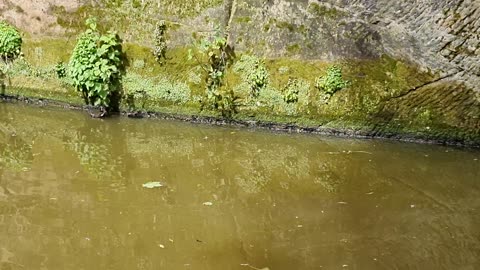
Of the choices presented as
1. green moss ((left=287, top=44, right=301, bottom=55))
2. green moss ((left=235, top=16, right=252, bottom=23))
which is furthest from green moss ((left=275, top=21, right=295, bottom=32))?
green moss ((left=235, top=16, right=252, bottom=23))

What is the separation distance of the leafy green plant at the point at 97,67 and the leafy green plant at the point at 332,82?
266 cm

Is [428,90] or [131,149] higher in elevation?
[428,90]

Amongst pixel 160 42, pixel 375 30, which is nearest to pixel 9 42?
pixel 160 42

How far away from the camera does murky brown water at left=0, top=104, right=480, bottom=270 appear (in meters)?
4.40

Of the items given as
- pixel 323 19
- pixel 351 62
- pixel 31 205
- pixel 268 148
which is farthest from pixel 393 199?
pixel 31 205

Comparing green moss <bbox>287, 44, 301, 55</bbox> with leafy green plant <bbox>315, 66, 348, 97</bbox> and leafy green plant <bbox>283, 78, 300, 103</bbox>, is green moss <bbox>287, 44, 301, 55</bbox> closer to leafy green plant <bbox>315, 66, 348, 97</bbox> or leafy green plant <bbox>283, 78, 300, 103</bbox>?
leafy green plant <bbox>283, 78, 300, 103</bbox>

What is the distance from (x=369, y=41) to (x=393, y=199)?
2.40 metres

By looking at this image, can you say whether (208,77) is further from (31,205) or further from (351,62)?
(31,205)

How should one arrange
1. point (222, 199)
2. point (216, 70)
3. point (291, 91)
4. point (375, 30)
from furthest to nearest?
point (216, 70) < point (291, 91) < point (375, 30) < point (222, 199)

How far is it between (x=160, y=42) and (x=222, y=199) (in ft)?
9.94

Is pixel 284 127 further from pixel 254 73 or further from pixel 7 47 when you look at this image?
pixel 7 47

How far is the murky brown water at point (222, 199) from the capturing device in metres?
4.40

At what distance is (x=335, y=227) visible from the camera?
4969 mm

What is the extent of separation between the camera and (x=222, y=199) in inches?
211
